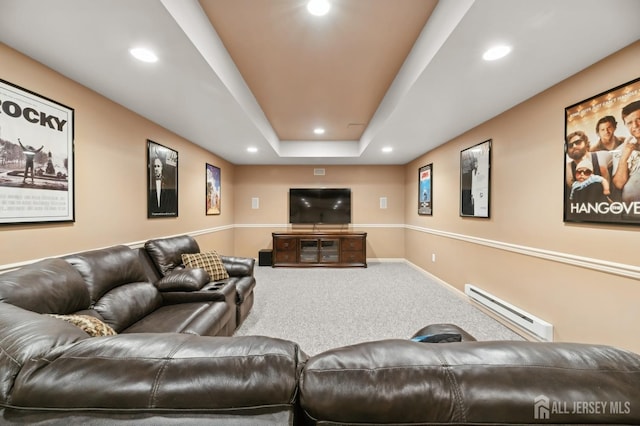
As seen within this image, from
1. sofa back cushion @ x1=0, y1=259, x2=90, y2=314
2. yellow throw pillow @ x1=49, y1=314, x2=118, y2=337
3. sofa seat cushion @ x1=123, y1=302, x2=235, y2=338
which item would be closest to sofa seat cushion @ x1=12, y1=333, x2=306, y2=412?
yellow throw pillow @ x1=49, y1=314, x2=118, y2=337

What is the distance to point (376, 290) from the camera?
3.87 metres

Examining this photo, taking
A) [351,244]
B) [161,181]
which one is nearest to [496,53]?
[161,181]

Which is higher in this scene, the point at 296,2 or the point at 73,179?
the point at 296,2

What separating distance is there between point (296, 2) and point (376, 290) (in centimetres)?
363

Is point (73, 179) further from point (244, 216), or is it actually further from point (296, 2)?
point (244, 216)

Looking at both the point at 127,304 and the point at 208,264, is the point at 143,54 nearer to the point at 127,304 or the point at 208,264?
the point at 127,304

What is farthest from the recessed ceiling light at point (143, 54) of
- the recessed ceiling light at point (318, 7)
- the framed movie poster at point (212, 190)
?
the framed movie poster at point (212, 190)

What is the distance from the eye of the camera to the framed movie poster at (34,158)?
Result: 1.61 metres

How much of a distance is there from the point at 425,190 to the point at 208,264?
4.05 m

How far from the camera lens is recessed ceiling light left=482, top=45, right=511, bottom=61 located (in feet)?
5.40

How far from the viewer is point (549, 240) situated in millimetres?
2230

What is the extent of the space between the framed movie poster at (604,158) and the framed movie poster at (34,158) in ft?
13.6

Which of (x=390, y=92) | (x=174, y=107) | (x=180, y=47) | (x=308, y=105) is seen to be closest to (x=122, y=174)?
(x=174, y=107)

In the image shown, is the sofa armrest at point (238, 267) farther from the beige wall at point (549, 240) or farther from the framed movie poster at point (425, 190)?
the framed movie poster at point (425, 190)
